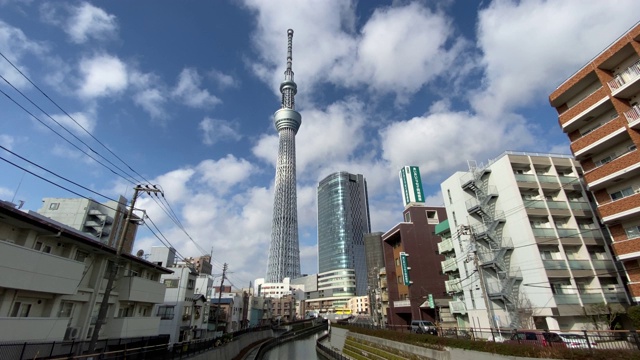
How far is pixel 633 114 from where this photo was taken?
21.2 meters

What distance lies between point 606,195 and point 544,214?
4.83 meters

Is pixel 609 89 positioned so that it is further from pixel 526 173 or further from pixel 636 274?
pixel 636 274

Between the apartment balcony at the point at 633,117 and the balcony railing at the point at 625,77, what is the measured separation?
6.79 ft

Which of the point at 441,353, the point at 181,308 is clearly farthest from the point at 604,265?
the point at 181,308

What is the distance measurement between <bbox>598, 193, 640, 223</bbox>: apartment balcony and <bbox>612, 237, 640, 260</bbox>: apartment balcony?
173cm

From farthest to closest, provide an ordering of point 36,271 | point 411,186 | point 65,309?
point 411,186 < point 65,309 < point 36,271

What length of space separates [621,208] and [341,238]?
15629 centimetres

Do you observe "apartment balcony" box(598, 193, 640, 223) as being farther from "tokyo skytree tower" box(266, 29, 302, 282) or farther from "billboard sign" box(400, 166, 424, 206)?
"tokyo skytree tower" box(266, 29, 302, 282)

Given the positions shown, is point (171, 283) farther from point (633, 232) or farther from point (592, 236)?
point (633, 232)

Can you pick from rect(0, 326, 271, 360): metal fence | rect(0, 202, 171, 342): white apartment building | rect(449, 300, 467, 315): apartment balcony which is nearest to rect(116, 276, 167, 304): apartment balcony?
rect(0, 202, 171, 342): white apartment building

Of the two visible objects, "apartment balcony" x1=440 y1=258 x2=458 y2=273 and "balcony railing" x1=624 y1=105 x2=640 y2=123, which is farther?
"apartment balcony" x1=440 y1=258 x2=458 y2=273

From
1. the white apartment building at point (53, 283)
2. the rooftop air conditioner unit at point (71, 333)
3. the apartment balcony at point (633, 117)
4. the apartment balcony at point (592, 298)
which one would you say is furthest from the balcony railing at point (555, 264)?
the rooftop air conditioner unit at point (71, 333)

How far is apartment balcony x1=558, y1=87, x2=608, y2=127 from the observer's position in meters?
23.8

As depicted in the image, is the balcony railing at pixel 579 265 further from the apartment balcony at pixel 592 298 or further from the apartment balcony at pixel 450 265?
the apartment balcony at pixel 450 265
